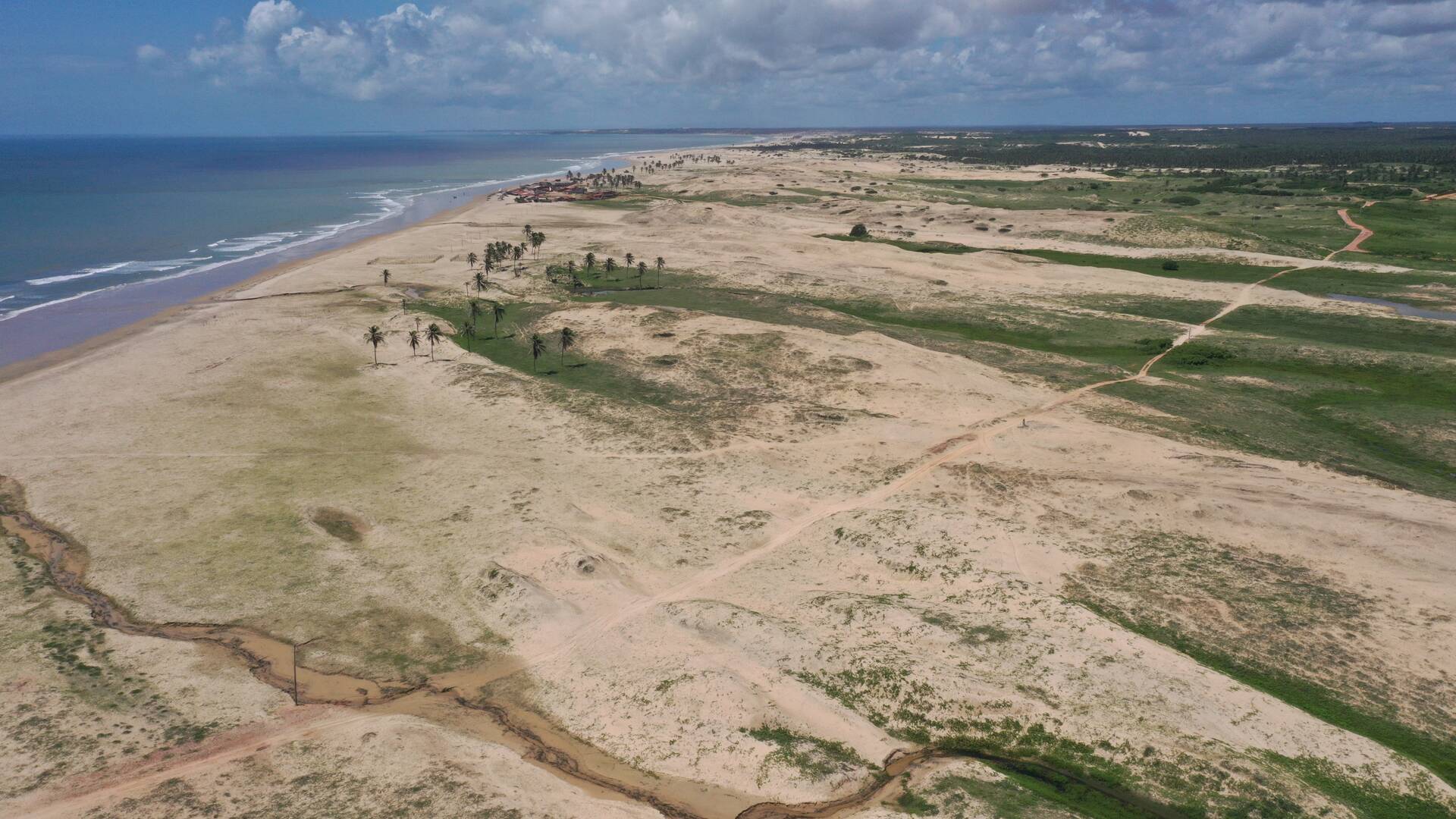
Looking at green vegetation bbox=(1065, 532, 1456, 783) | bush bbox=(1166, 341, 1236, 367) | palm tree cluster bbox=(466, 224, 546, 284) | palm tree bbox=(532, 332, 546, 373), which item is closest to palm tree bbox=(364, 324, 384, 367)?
palm tree bbox=(532, 332, 546, 373)

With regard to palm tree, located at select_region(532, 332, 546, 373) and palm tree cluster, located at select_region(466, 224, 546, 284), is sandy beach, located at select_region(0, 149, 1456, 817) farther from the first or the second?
palm tree cluster, located at select_region(466, 224, 546, 284)

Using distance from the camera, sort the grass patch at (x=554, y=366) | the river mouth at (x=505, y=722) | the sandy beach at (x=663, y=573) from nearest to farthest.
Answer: the river mouth at (x=505, y=722), the sandy beach at (x=663, y=573), the grass patch at (x=554, y=366)

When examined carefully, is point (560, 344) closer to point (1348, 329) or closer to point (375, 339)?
point (375, 339)

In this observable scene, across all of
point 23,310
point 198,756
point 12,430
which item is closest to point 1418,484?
point 198,756

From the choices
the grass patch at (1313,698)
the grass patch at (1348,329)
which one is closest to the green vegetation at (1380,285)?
the grass patch at (1348,329)

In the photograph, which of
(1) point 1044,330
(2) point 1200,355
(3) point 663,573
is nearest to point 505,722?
(3) point 663,573

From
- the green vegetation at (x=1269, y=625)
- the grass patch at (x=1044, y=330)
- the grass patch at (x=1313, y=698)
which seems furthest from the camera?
the grass patch at (x=1044, y=330)

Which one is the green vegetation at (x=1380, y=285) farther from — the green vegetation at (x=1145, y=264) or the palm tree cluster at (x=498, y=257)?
the palm tree cluster at (x=498, y=257)
